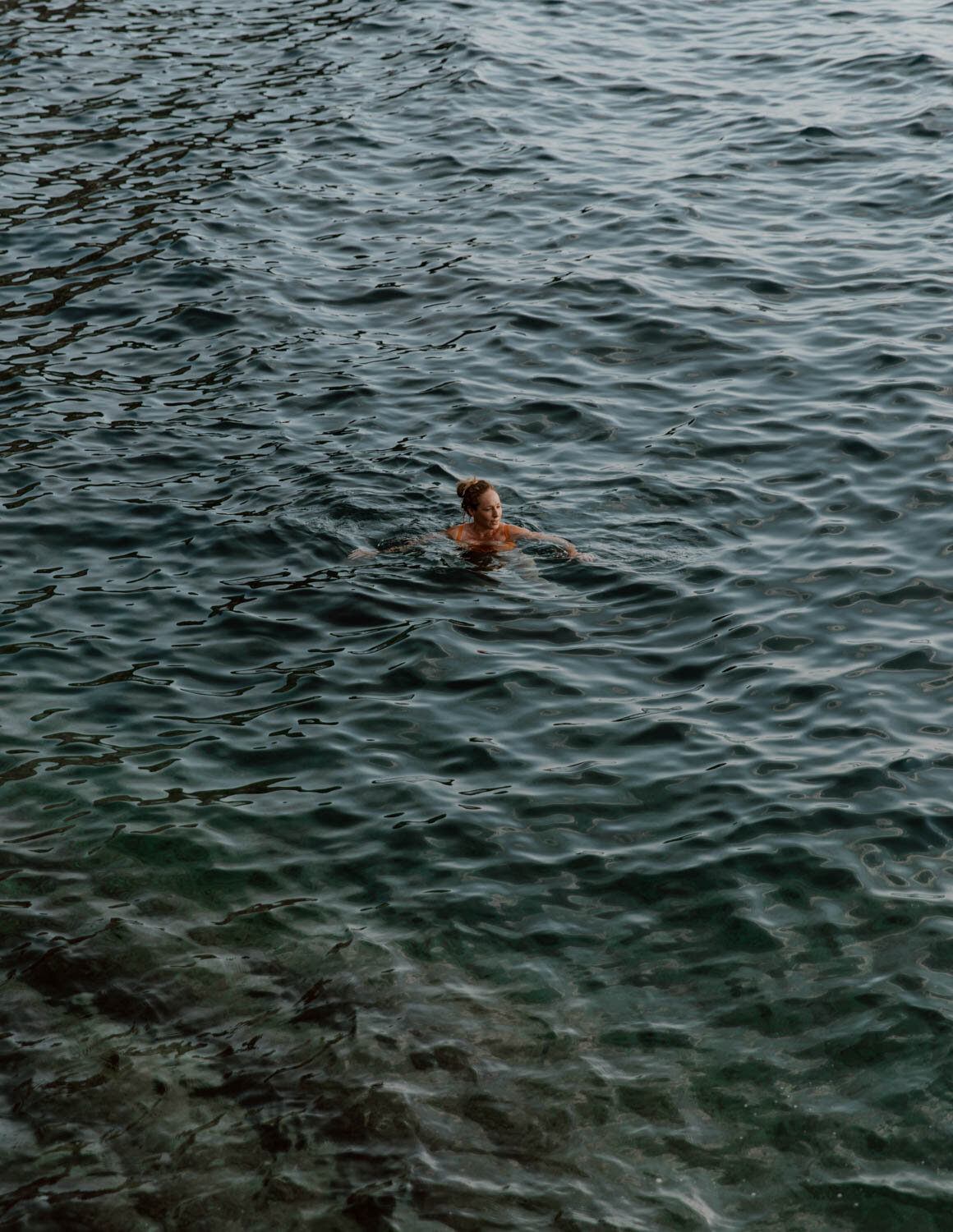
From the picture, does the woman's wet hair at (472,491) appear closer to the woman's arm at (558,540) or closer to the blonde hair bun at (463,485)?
the blonde hair bun at (463,485)

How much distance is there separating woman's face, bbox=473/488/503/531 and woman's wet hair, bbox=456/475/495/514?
0.10 ft

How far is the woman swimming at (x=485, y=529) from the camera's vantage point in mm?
11500

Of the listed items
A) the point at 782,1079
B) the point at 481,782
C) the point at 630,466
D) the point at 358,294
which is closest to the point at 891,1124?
the point at 782,1079

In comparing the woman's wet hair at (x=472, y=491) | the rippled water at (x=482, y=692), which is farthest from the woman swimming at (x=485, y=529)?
the rippled water at (x=482, y=692)

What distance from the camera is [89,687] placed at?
10289mm

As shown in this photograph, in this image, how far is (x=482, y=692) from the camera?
10.2m

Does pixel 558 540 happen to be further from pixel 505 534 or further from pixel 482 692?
pixel 482 692

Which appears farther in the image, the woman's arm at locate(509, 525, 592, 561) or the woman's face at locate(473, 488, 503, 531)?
the woman's arm at locate(509, 525, 592, 561)

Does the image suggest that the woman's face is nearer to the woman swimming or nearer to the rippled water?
the woman swimming

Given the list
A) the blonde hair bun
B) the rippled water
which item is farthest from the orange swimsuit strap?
the blonde hair bun

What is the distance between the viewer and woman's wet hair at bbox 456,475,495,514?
454 inches

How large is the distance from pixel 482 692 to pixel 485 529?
204cm

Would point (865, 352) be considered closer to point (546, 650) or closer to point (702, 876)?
point (546, 650)

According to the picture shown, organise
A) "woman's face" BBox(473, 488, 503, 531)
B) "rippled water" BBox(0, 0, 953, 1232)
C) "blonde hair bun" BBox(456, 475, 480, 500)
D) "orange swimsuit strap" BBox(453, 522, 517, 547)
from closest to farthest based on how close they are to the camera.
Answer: "rippled water" BBox(0, 0, 953, 1232) < "woman's face" BBox(473, 488, 503, 531) < "blonde hair bun" BBox(456, 475, 480, 500) < "orange swimsuit strap" BBox(453, 522, 517, 547)
